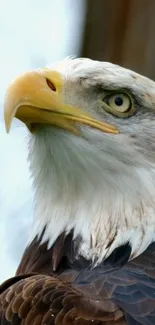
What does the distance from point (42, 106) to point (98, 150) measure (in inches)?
11.7

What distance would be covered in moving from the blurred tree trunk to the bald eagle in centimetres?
117


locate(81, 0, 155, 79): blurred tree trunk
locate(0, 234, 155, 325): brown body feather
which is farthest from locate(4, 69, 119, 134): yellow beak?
locate(81, 0, 155, 79): blurred tree trunk

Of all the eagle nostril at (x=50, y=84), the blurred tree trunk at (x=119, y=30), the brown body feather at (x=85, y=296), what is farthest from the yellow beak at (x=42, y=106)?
the blurred tree trunk at (x=119, y=30)

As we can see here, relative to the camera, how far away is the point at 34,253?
14.2 feet

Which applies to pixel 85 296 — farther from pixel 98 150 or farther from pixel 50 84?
pixel 50 84

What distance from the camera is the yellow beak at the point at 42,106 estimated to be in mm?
3953

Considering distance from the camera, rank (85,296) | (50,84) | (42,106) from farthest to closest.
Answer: (50,84) < (42,106) < (85,296)

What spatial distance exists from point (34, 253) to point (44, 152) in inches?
15.4

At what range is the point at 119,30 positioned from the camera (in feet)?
17.9

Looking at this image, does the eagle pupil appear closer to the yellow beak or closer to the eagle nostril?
the yellow beak

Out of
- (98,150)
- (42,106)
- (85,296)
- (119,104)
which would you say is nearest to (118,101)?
(119,104)

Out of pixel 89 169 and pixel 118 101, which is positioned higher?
pixel 118 101

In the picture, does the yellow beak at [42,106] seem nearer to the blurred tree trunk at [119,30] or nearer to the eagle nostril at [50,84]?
the eagle nostril at [50,84]

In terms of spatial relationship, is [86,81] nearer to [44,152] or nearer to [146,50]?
[44,152]
